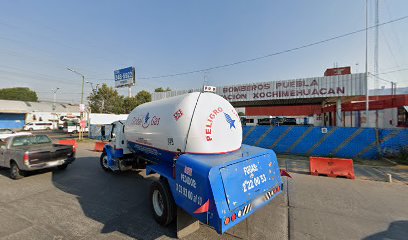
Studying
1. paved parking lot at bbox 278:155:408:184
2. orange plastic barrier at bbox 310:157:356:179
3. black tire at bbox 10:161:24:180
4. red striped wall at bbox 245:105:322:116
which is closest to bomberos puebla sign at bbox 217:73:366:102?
paved parking lot at bbox 278:155:408:184

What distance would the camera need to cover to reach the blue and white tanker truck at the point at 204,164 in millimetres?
2928

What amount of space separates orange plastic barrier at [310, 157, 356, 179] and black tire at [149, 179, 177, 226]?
21.1ft

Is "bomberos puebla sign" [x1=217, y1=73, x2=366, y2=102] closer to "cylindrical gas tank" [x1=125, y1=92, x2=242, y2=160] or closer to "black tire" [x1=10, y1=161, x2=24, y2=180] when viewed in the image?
"cylindrical gas tank" [x1=125, y1=92, x2=242, y2=160]

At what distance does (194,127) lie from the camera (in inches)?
157

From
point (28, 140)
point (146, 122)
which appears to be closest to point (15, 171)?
point (28, 140)

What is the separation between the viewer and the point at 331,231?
3.73m

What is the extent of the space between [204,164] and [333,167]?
6.79 m

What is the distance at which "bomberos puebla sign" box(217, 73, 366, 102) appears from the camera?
532 inches

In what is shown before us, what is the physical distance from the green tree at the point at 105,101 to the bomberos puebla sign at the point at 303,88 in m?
34.6

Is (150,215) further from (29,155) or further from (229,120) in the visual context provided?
(29,155)

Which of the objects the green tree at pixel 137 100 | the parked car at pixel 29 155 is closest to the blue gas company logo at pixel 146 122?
the parked car at pixel 29 155

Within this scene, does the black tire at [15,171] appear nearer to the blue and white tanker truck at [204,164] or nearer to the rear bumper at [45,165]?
the rear bumper at [45,165]

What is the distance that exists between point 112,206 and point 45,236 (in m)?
1.41

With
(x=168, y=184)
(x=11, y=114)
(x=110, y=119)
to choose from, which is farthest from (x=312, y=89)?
(x=11, y=114)
